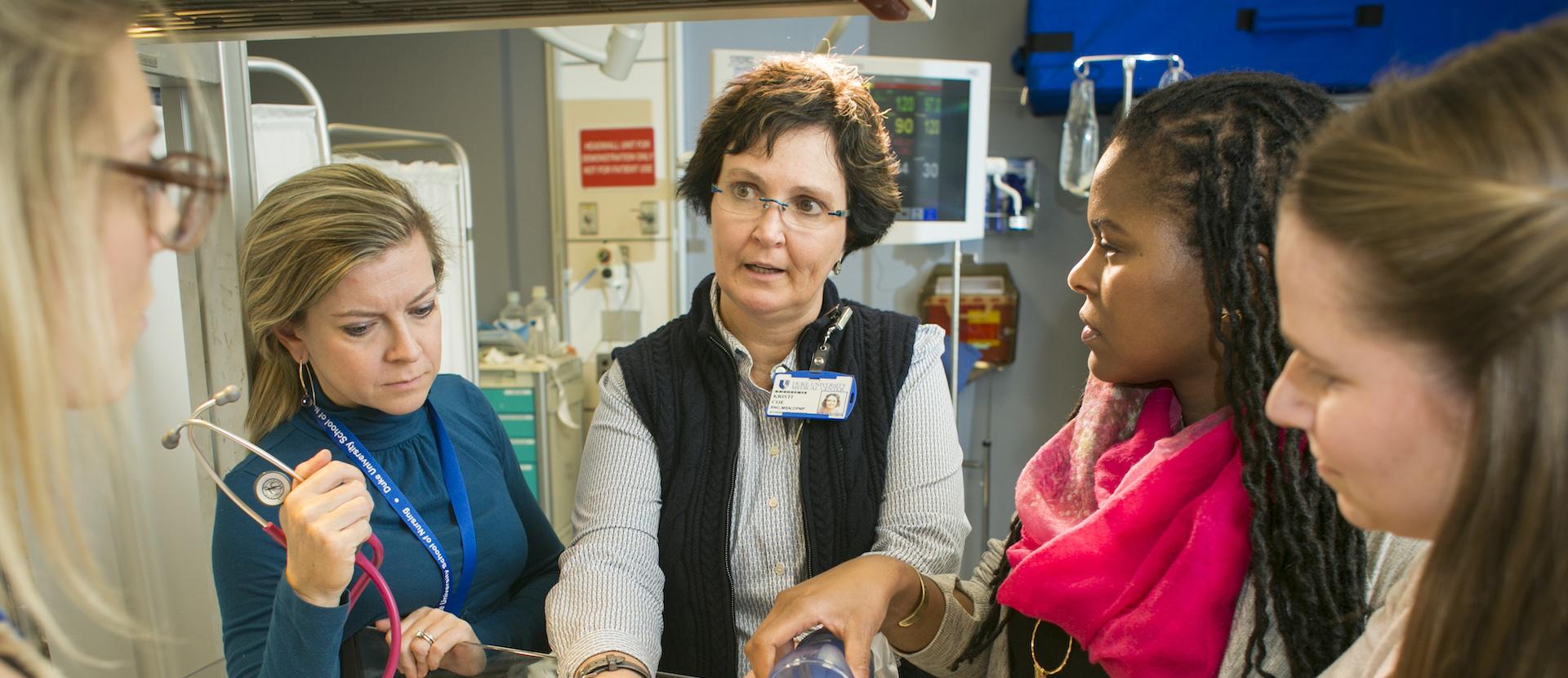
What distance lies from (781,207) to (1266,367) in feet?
2.16

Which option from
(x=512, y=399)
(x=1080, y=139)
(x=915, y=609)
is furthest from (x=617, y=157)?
(x=915, y=609)

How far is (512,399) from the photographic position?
358cm

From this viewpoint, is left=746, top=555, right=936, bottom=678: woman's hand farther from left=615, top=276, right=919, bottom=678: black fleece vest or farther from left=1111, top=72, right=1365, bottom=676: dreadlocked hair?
left=1111, top=72, right=1365, bottom=676: dreadlocked hair

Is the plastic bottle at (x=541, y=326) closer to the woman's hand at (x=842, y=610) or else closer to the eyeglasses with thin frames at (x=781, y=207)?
the eyeglasses with thin frames at (x=781, y=207)

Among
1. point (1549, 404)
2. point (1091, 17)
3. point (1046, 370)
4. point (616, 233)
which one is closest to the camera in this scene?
point (1549, 404)

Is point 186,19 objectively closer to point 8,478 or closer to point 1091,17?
point 8,478

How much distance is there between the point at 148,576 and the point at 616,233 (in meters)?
2.87

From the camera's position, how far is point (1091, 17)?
3.16m

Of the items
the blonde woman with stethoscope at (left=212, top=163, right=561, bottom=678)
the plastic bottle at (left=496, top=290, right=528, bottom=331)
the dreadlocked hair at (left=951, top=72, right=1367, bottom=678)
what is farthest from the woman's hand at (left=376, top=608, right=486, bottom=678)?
the plastic bottle at (left=496, top=290, right=528, bottom=331)

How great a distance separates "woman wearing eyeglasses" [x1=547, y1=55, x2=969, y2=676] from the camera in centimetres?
126

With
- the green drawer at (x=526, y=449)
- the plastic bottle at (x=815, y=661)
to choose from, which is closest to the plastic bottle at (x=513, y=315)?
the green drawer at (x=526, y=449)

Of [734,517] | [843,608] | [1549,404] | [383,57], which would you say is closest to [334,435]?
[734,517]

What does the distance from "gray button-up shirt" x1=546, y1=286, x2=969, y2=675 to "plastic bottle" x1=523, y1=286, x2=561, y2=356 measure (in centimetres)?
258

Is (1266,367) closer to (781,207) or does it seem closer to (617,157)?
(781,207)
